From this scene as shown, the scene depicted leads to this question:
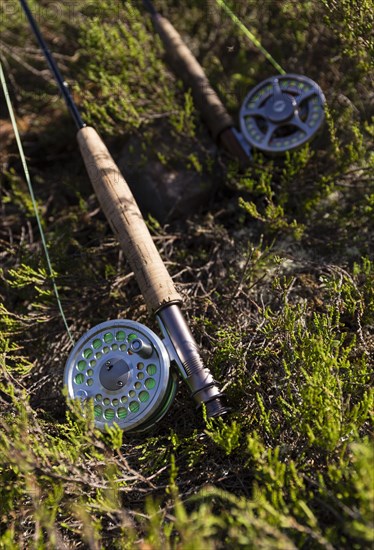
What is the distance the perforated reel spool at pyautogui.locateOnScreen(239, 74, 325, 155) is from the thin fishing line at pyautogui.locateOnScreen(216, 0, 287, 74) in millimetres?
407

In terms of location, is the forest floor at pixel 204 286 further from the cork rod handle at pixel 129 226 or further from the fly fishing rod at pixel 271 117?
the cork rod handle at pixel 129 226

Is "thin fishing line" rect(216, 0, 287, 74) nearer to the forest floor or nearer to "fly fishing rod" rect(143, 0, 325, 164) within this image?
the forest floor

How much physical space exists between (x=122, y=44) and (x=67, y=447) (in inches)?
85.8

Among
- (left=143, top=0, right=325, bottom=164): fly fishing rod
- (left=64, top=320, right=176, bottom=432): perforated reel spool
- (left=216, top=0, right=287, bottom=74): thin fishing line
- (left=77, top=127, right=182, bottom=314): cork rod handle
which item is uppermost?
(left=216, top=0, right=287, bottom=74): thin fishing line

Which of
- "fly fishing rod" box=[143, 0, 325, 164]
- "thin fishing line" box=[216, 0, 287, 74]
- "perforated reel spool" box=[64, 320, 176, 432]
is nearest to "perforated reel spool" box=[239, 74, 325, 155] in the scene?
"fly fishing rod" box=[143, 0, 325, 164]

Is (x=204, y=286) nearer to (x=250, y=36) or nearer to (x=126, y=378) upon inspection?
(x=126, y=378)

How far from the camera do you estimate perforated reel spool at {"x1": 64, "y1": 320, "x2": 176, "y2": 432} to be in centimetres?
189

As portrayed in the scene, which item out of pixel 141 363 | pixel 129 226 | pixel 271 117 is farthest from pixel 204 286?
pixel 271 117

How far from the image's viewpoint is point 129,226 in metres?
2.19

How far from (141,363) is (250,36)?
1993 millimetres

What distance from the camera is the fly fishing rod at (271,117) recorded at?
244cm

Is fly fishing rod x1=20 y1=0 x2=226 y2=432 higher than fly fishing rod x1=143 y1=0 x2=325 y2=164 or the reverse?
the reverse

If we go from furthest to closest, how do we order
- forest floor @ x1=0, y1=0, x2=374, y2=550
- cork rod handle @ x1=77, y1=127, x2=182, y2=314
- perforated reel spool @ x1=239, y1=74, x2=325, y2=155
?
perforated reel spool @ x1=239, y1=74, x2=325, y2=155
cork rod handle @ x1=77, y1=127, x2=182, y2=314
forest floor @ x1=0, y1=0, x2=374, y2=550

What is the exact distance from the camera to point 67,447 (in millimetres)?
1872
